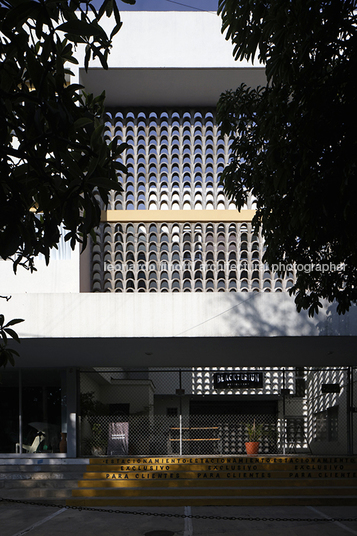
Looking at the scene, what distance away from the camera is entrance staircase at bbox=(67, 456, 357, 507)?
11.1 metres

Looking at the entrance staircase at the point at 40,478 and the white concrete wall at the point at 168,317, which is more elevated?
the white concrete wall at the point at 168,317

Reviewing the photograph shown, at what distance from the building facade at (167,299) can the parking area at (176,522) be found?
327 centimetres

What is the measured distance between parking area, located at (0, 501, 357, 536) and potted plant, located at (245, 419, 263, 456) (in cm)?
418

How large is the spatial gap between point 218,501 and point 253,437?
15.0ft

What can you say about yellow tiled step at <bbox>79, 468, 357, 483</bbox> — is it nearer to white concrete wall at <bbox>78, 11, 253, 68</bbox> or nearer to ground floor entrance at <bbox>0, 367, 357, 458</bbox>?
ground floor entrance at <bbox>0, 367, 357, 458</bbox>

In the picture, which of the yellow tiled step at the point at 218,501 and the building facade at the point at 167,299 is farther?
the building facade at the point at 167,299

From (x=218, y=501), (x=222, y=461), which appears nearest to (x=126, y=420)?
(x=222, y=461)

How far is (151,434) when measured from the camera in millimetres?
15484

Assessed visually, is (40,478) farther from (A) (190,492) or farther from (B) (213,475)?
(B) (213,475)

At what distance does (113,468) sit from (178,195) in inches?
372

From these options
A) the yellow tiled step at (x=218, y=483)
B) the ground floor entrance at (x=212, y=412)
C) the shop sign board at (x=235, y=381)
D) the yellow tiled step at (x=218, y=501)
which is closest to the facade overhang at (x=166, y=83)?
the ground floor entrance at (x=212, y=412)

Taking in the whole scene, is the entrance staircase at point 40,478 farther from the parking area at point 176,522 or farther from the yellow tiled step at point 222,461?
the parking area at point 176,522

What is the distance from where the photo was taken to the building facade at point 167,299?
12492mm

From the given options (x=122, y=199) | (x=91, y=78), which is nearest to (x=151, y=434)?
(x=122, y=199)
